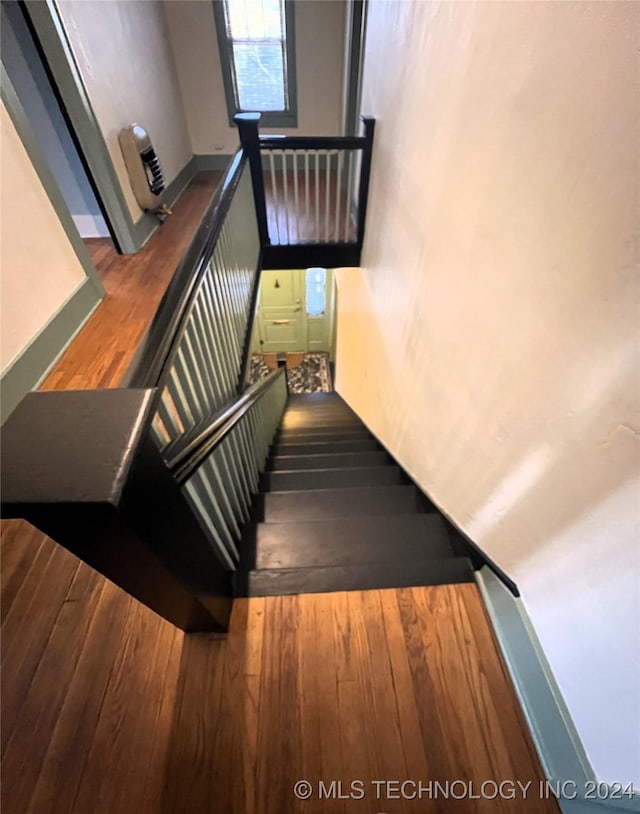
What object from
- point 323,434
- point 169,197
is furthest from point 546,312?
point 169,197

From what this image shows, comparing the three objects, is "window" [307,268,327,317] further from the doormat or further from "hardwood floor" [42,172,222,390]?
"hardwood floor" [42,172,222,390]

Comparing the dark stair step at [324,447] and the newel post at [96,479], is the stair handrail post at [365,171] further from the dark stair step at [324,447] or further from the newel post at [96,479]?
the newel post at [96,479]

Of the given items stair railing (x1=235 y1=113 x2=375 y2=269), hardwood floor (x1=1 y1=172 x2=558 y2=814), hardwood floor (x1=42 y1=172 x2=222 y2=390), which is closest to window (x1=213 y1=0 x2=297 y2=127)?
stair railing (x1=235 y1=113 x2=375 y2=269)

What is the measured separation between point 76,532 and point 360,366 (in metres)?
3.22

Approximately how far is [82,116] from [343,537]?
2982 mm

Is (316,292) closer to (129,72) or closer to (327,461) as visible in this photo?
(129,72)

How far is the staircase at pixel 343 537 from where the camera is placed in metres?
1.39

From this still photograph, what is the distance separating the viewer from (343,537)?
62.6 inches

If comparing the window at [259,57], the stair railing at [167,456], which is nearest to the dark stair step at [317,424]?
the stair railing at [167,456]

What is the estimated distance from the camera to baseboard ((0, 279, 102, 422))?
5.85 feet

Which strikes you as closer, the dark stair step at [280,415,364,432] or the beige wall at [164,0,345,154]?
the dark stair step at [280,415,364,432]

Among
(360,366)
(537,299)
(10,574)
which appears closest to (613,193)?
(537,299)

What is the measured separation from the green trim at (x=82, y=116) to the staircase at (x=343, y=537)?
225 cm

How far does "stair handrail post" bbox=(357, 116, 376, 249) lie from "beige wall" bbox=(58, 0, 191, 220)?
1800 millimetres
